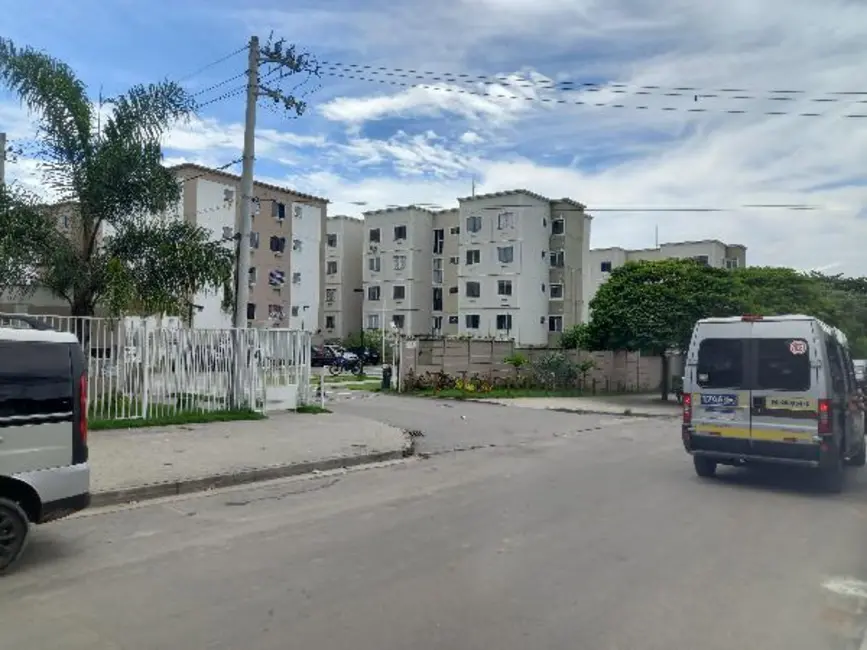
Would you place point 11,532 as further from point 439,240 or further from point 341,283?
point 341,283

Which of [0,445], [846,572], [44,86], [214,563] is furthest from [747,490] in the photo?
[44,86]

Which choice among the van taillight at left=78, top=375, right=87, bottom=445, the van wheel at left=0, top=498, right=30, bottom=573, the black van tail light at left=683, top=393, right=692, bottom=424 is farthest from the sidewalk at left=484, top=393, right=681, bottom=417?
the van wheel at left=0, top=498, right=30, bottom=573

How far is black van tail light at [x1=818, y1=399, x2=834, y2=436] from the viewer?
9.32m

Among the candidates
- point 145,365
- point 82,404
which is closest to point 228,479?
point 82,404

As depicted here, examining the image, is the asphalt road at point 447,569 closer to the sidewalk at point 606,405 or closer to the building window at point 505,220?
the sidewalk at point 606,405

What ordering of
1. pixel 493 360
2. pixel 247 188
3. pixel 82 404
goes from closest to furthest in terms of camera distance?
pixel 82 404 → pixel 247 188 → pixel 493 360

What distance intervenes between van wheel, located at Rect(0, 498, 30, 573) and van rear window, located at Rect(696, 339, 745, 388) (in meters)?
8.51

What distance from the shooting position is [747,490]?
9727 millimetres

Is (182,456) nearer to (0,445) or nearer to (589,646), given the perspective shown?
(0,445)

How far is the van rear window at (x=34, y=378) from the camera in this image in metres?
5.89

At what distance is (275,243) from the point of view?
2143 inches

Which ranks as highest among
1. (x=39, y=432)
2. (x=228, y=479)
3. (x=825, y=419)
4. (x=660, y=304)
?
(x=660, y=304)

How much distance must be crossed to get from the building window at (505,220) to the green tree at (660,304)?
27608 millimetres

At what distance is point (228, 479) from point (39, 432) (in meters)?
4.02
